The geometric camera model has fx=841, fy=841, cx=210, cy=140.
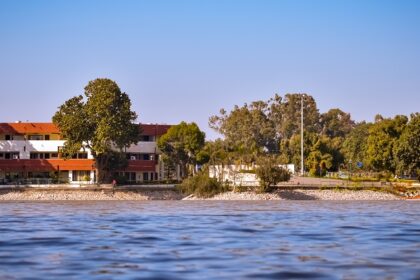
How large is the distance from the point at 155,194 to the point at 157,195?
32 centimetres

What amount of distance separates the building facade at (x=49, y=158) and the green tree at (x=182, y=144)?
172 inches

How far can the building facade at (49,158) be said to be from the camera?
116188mm

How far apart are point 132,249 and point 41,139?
96372mm

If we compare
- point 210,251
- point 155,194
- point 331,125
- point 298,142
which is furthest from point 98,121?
point 331,125

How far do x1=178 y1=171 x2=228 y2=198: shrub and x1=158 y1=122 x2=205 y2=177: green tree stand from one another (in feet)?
68.5

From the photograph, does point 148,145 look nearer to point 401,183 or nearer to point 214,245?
point 401,183

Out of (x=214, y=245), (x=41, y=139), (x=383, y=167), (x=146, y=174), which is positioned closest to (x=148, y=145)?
(x=146, y=174)

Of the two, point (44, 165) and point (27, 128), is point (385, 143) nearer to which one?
point (44, 165)

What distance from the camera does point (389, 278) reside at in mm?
18641

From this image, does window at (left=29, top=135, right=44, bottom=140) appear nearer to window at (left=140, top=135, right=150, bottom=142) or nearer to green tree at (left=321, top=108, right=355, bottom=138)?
window at (left=140, top=135, right=150, bottom=142)

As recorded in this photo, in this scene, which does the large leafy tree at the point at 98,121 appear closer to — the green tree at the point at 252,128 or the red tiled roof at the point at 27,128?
the red tiled roof at the point at 27,128

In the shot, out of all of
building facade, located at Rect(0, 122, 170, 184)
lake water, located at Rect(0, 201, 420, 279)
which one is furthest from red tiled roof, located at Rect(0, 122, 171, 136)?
lake water, located at Rect(0, 201, 420, 279)

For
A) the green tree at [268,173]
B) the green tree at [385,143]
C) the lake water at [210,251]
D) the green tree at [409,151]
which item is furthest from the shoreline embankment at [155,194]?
the lake water at [210,251]

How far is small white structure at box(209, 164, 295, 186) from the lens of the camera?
98000 mm
